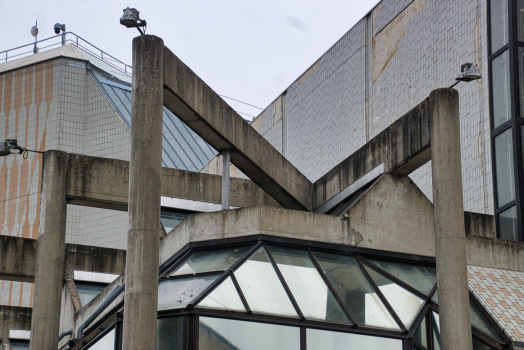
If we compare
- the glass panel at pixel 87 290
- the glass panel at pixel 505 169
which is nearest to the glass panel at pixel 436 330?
Answer: the glass panel at pixel 505 169

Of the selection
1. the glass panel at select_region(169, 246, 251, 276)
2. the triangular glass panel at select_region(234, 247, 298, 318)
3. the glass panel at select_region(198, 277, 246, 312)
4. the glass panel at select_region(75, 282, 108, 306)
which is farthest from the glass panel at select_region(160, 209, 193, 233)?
the glass panel at select_region(198, 277, 246, 312)

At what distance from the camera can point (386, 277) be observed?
1702cm

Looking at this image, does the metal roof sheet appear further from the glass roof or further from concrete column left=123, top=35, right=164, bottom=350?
the glass roof

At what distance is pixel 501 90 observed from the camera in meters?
21.9

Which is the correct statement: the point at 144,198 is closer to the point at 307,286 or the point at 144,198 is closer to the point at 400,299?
the point at 307,286

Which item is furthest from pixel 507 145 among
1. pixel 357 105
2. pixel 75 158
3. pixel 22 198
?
pixel 22 198

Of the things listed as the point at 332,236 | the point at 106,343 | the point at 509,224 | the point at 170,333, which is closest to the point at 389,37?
the point at 509,224

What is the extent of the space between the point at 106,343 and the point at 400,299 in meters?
6.24

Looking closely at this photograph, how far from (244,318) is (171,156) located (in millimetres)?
24703

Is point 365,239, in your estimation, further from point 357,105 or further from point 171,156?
point 171,156

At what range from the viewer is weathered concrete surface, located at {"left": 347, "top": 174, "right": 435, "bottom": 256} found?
17.6 metres

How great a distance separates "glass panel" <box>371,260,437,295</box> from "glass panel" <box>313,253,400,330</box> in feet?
2.64

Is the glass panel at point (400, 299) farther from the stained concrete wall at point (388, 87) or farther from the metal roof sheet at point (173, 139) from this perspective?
the metal roof sheet at point (173, 139)

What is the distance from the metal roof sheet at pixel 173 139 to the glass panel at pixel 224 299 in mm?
21139
